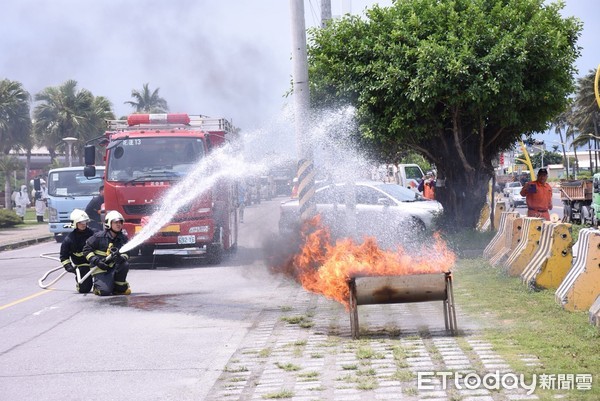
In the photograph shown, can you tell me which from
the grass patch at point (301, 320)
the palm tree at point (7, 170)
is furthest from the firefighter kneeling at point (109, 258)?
the palm tree at point (7, 170)

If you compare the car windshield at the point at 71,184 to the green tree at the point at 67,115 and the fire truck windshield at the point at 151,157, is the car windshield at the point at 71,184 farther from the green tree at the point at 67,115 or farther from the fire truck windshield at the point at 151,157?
the green tree at the point at 67,115

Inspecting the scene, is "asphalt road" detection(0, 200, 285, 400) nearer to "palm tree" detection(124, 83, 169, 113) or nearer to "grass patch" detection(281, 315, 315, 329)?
"grass patch" detection(281, 315, 315, 329)

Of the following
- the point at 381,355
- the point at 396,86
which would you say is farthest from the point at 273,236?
the point at 381,355

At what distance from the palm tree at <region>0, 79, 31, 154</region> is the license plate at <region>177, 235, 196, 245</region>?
59.5 metres

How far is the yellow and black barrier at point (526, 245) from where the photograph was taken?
13.4 meters

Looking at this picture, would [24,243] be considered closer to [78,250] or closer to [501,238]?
[78,250]

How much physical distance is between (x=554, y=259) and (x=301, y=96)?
6.89 metres

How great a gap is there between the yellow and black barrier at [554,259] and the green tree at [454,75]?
20.6ft

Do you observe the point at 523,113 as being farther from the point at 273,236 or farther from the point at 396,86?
the point at 273,236

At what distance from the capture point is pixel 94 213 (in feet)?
66.4

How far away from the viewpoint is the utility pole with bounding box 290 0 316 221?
675 inches

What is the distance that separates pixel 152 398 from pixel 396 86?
40.9ft

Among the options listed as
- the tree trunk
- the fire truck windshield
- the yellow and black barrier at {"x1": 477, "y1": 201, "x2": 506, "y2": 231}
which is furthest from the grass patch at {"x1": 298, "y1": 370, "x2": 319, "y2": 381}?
the yellow and black barrier at {"x1": 477, "y1": 201, "x2": 506, "y2": 231}

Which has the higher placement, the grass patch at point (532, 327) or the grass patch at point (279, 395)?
the grass patch at point (532, 327)
